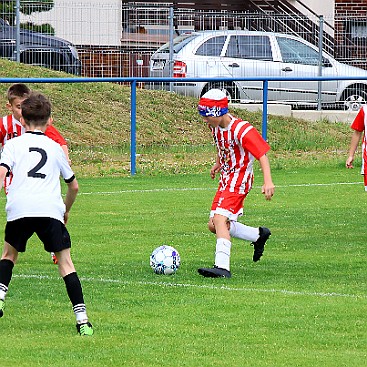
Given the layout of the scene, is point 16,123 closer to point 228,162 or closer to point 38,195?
point 228,162

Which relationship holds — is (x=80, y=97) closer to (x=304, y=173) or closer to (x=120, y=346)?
(x=304, y=173)

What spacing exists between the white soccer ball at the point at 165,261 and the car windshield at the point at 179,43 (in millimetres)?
14381

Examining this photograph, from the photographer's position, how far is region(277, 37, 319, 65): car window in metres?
24.1

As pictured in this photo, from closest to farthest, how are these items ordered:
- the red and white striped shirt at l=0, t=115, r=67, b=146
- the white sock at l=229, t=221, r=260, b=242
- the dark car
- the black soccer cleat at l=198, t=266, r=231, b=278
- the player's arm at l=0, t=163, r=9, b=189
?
the player's arm at l=0, t=163, r=9, b=189, the black soccer cleat at l=198, t=266, r=231, b=278, the white sock at l=229, t=221, r=260, b=242, the red and white striped shirt at l=0, t=115, r=67, b=146, the dark car

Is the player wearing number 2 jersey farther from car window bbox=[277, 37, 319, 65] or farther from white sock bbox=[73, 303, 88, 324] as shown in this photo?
car window bbox=[277, 37, 319, 65]

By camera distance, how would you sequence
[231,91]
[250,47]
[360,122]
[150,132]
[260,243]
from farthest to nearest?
[250,47] → [150,132] → [231,91] → [360,122] → [260,243]

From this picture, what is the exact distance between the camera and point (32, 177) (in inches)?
285

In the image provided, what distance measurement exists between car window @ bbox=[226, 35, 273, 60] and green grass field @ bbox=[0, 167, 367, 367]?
31.6ft

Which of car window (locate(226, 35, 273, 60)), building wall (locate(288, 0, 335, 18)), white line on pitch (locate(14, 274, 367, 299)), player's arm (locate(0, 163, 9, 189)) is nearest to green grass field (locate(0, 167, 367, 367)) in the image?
white line on pitch (locate(14, 274, 367, 299))

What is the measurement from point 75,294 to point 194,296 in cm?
157

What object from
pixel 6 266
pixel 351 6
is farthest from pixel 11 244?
pixel 351 6

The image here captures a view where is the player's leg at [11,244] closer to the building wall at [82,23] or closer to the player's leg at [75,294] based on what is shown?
the player's leg at [75,294]

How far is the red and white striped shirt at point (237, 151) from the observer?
9430 millimetres

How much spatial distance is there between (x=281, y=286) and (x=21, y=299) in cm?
199
